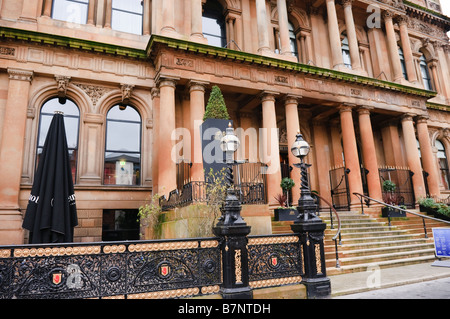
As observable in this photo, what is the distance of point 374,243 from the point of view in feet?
36.9

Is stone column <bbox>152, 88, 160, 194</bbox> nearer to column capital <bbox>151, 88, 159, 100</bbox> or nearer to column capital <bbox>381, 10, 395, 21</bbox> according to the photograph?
column capital <bbox>151, 88, 159, 100</bbox>

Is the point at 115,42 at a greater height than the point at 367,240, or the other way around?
the point at 115,42

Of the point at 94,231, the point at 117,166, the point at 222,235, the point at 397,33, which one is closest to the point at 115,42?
the point at 117,166

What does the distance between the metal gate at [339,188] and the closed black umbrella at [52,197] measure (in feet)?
45.2

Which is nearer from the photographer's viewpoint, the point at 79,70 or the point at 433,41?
the point at 79,70

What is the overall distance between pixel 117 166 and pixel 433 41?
25.2 meters

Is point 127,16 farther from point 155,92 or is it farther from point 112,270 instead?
point 112,270

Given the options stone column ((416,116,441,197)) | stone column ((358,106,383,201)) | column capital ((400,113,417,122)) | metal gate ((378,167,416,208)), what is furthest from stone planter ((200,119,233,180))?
stone column ((416,116,441,197))

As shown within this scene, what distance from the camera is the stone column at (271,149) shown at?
13.5 meters

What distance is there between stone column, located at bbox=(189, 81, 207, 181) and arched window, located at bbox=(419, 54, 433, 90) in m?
19.6

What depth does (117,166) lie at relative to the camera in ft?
43.8

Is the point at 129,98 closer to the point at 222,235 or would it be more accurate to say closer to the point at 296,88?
the point at 296,88

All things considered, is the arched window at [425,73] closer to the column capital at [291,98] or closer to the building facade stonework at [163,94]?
the building facade stonework at [163,94]

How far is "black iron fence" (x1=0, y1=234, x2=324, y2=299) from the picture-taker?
4.61m
